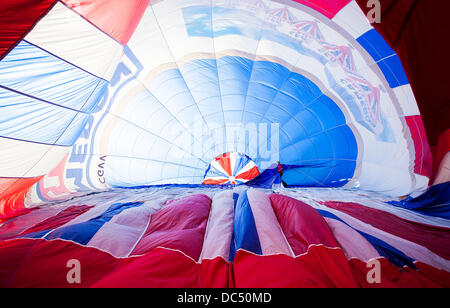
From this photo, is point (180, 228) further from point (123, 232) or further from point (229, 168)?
point (229, 168)

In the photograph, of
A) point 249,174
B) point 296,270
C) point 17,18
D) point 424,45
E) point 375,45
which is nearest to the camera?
point 296,270

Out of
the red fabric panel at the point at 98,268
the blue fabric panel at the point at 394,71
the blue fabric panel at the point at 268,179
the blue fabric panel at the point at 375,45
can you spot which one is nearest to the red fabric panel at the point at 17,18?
the red fabric panel at the point at 98,268

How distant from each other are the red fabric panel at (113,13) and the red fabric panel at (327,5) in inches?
56.6

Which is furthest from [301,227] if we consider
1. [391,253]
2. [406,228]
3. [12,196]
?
[12,196]

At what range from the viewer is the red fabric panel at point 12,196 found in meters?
1.80

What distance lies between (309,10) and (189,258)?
7.30 ft

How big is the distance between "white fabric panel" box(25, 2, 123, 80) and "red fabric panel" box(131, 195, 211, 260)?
4.88 feet

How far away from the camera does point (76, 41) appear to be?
166cm

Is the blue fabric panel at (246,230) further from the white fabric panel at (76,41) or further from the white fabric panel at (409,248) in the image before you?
the white fabric panel at (76,41)

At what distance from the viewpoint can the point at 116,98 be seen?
2668mm

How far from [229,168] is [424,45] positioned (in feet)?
10.4

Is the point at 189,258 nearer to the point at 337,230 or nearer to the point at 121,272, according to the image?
the point at 121,272
